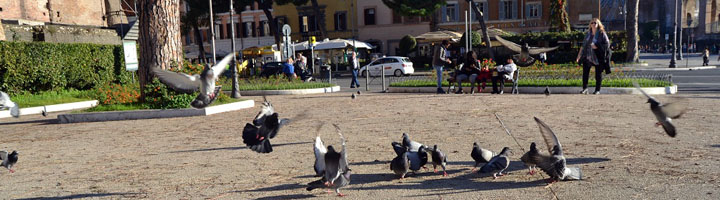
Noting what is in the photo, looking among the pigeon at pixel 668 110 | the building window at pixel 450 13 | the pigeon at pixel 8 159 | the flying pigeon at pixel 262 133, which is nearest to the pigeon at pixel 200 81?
the flying pigeon at pixel 262 133

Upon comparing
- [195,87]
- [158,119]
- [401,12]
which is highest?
[401,12]

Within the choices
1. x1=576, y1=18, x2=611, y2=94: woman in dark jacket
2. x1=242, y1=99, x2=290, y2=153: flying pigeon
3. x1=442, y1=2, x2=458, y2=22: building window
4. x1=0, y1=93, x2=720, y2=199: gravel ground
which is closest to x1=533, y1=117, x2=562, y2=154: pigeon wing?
x1=0, y1=93, x2=720, y2=199: gravel ground

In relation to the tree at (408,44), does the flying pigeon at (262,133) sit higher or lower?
lower

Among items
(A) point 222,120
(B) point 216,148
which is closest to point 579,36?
(A) point 222,120

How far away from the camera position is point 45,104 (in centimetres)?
1611

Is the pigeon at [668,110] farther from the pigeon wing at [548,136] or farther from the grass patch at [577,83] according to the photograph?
the grass patch at [577,83]

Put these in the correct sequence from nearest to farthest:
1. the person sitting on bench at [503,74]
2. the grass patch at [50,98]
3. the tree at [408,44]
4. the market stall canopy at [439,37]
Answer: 1. the person sitting on bench at [503,74]
2. the grass patch at [50,98]
3. the market stall canopy at [439,37]
4. the tree at [408,44]

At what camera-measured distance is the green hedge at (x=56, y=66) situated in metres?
17.6

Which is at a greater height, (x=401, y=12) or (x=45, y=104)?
(x=401, y=12)

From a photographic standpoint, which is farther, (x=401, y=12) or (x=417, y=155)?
(x=401, y=12)

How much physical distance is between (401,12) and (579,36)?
1356cm

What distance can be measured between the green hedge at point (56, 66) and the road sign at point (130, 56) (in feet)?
9.13

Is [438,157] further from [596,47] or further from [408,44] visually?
[408,44]

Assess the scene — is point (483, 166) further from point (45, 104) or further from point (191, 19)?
point (191, 19)
